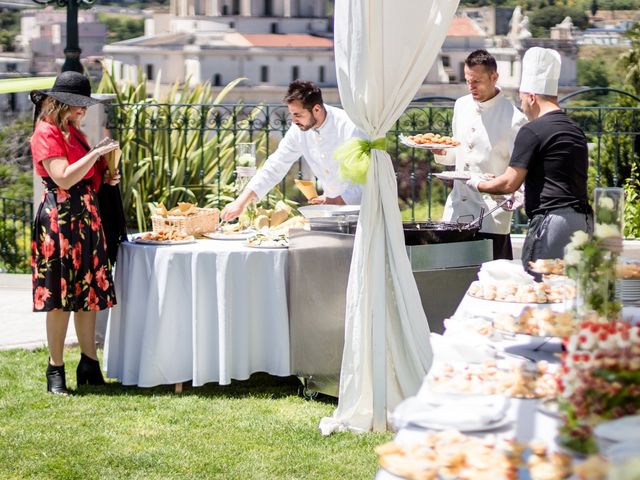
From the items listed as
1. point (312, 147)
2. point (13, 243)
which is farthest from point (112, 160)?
point (13, 243)

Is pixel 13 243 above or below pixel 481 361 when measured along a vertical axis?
below

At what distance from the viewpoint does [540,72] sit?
3.95 metres

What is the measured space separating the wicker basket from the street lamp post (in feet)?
7.79

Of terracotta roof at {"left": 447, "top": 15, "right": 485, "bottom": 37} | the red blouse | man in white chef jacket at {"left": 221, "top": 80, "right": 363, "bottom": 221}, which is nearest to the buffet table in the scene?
A: man in white chef jacket at {"left": 221, "top": 80, "right": 363, "bottom": 221}

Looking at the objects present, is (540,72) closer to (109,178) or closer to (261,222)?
(261,222)

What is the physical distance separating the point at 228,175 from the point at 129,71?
2.26m

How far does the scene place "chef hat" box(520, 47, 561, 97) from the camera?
3.94 metres

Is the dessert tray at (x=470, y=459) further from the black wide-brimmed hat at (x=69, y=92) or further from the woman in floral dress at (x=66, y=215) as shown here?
the black wide-brimmed hat at (x=69, y=92)

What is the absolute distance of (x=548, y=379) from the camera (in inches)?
84.9

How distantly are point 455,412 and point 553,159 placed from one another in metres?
2.16

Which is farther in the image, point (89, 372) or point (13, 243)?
point (13, 243)

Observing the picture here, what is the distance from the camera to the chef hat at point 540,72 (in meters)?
3.94

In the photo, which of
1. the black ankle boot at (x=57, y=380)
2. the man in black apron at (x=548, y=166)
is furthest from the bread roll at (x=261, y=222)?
the man in black apron at (x=548, y=166)

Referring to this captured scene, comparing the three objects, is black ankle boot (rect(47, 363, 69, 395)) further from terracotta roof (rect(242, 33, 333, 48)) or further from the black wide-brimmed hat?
terracotta roof (rect(242, 33, 333, 48))
